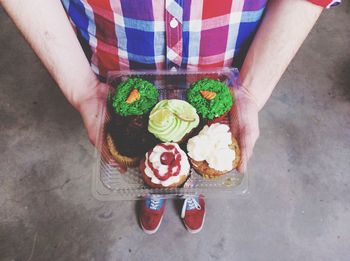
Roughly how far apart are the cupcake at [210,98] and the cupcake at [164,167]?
0.69ft

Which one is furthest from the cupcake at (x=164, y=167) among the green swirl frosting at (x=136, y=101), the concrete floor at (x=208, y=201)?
the concrete floor at (x=208, y=201)

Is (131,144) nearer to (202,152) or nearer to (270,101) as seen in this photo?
(202,152)

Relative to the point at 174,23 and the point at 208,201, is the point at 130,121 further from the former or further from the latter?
the point at 208,201

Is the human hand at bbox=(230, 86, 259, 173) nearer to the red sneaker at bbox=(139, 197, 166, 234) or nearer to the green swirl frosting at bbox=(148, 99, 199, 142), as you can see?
the green swirl frosting at bbox=(148, 99, 199, 142)

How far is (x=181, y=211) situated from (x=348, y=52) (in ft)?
5.68

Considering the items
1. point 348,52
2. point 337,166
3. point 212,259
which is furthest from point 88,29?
point 348,52

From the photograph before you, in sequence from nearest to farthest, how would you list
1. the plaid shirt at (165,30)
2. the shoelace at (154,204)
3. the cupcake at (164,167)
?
the plaid shirt at (165,30) → the cupcake at (164,167) → the shoelace at (154,204)

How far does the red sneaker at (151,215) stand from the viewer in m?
1.99

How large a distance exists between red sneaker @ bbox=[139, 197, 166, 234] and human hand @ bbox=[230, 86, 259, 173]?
2.56 feet

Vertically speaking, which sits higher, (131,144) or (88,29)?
(88,29)

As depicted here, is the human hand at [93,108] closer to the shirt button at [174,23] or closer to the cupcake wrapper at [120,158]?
the cupcake wrapper at [120,158]

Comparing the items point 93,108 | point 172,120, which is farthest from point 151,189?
point 93,108

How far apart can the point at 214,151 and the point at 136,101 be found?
1.20 ft

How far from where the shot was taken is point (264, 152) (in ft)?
7.44
